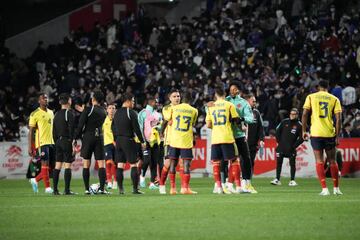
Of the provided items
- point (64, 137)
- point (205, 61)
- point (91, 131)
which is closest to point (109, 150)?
point (64, 137)

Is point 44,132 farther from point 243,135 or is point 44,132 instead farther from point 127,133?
point 243,135

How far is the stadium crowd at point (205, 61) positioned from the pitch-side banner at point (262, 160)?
1.02 meters

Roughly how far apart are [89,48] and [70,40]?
1242 millimetres

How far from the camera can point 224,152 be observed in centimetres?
2053

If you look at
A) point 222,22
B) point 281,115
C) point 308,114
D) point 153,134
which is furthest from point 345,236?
point 222,22

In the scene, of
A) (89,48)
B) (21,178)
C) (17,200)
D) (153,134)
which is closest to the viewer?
(17,200)

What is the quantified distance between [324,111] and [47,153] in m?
7.22

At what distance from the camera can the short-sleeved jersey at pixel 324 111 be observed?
1997cm

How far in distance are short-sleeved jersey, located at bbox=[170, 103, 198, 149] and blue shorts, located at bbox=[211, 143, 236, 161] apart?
2.53 ft

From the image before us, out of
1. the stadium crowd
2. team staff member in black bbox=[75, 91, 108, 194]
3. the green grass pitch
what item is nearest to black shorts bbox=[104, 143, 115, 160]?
team staff member in black bbox=[75, 91, 108, 194]

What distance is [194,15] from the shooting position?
1832 inches

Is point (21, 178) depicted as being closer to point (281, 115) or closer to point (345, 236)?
point (281, 115)

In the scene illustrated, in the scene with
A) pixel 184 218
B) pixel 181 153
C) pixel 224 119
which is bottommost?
pixel 184 218

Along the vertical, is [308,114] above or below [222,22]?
below
